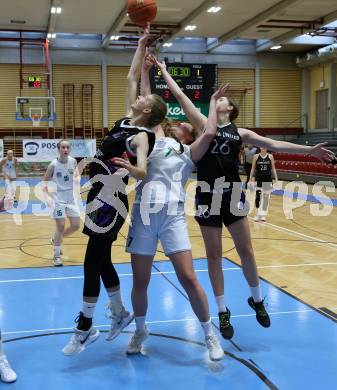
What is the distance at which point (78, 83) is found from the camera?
23719 mm

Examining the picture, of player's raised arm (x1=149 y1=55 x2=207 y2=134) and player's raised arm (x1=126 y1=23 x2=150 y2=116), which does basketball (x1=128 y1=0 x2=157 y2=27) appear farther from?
player's raised arm (x1=149 y1=55 x2=207 y2=134)

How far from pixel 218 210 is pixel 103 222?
92 centimetres

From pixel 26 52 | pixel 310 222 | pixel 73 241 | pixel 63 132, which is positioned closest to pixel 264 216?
pixel 310 222

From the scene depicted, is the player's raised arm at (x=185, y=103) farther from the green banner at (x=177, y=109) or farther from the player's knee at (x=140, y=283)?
the green banner at (x=177, y=109)

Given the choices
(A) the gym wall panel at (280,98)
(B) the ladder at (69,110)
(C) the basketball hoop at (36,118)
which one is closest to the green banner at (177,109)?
(C) the basketball hoop at (36,118)

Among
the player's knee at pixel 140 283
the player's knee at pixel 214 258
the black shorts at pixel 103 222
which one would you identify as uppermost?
the black shorts at pixel 103 222

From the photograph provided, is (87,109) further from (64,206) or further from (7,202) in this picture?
(7,202)

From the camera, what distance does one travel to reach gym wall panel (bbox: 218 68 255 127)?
83.0ft

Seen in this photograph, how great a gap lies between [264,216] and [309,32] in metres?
13.2

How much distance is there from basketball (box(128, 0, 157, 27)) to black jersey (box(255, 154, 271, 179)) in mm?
6835

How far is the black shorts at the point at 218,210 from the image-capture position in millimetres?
3912

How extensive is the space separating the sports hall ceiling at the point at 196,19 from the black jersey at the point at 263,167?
8.40m

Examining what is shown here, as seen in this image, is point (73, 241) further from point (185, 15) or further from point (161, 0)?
point (185, 15)

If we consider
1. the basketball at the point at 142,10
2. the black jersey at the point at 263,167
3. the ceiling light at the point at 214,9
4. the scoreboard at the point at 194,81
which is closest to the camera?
the basketball at the point at 142,10
